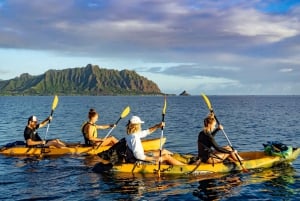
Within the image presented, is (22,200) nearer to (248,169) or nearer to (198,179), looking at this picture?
(198,179)

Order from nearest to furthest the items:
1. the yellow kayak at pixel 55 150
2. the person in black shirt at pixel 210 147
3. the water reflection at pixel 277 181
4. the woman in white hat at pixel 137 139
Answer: the water reflection at pixel 277 181, the woman in white hat at pixel 137 139, the person in black shirt at pixel 210 147, the yellow kayak at pixel 55 150

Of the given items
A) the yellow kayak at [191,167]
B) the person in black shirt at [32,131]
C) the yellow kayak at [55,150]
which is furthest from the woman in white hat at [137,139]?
the person in black shirt at [32,131]

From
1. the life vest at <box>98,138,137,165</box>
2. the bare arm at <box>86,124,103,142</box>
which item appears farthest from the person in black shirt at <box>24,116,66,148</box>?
the life vest at <box>98,138,137,165</box>

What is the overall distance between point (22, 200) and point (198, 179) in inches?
273

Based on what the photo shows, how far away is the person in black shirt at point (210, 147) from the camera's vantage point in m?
16.5

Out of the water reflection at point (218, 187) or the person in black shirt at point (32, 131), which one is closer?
the water reflection at point (218, 187)

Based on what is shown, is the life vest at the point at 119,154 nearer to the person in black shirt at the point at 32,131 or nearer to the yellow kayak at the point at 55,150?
the yellow kayak at the point at 55,150

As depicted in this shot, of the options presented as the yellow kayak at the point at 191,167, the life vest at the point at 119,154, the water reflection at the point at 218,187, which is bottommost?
the water reflection at the point at 218,187

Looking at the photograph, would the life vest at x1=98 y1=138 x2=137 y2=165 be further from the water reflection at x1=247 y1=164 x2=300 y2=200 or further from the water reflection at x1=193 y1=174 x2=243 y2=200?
the water reflection at x1=247 y1=164 x2=300 y2=200

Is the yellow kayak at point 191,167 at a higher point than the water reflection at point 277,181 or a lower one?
higher

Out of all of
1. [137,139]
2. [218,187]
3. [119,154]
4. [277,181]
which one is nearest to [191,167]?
[218,187]

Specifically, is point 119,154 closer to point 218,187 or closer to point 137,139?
point 137,139

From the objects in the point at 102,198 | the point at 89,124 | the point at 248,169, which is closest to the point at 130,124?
the point at 102,198

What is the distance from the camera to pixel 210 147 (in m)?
17.2
